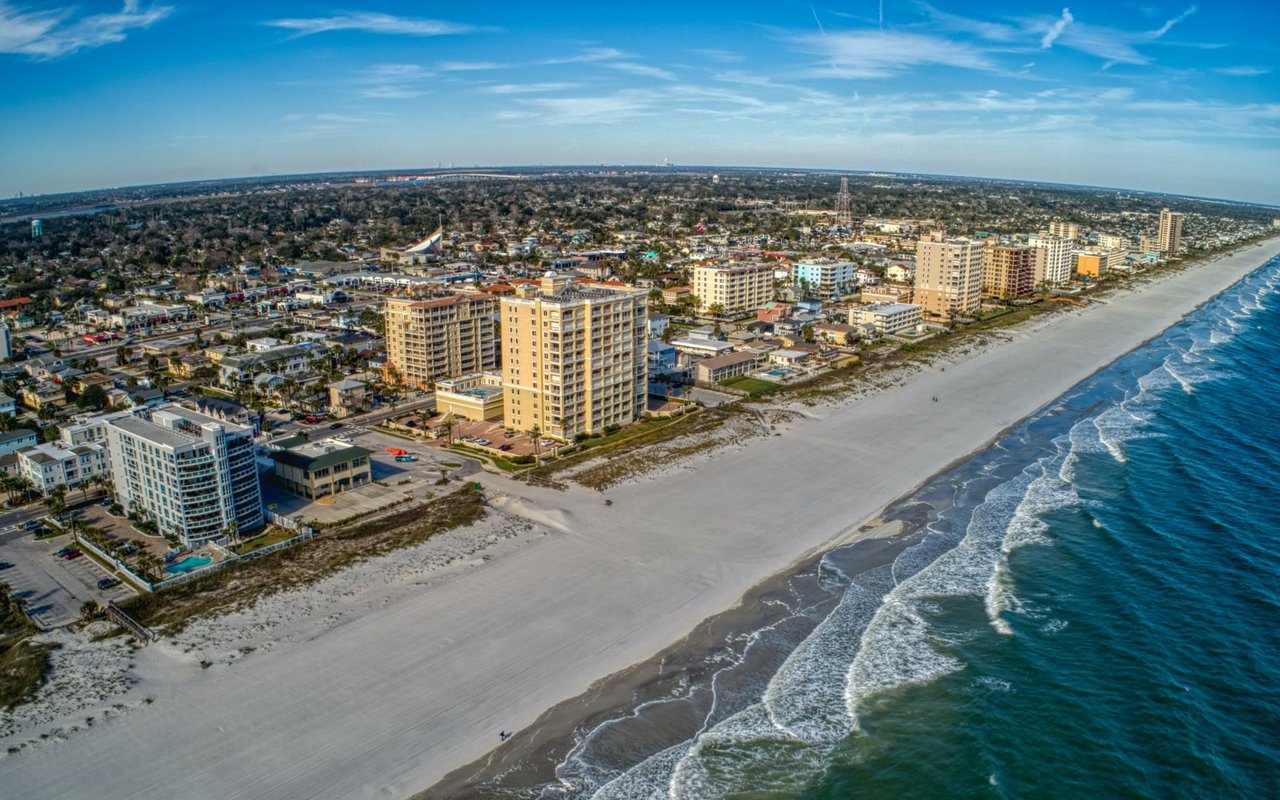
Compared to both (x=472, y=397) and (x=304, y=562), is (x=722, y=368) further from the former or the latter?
(x=304, y=562)

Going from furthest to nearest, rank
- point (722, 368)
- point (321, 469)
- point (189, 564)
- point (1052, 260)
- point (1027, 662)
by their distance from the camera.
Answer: point (1052, 260), point (722, 368), point (321, 469), point (189, 564), point (1027, 662)

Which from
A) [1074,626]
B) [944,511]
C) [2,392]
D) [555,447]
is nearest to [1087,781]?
[1074,626]

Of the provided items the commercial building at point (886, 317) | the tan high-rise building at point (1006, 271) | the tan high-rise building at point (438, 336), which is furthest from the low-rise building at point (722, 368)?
the tan high-rise building at point (1006, 271)

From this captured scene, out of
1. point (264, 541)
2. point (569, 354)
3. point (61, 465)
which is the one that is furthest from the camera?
point (569, 354)

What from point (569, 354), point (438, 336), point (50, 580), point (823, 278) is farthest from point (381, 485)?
point (823, 278)

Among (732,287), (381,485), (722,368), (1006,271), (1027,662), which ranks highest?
(1006,271)

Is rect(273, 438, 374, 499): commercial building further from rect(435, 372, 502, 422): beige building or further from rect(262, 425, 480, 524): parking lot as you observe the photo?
rect(435, 372, 502, 422): beige building

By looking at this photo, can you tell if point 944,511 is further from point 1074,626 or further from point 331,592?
point 331,592

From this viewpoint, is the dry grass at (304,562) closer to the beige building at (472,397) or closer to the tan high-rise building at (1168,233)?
the beige building at (472,397)
